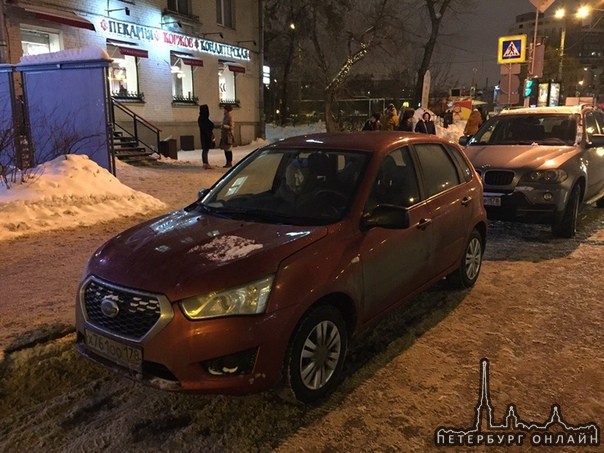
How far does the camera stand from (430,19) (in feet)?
110

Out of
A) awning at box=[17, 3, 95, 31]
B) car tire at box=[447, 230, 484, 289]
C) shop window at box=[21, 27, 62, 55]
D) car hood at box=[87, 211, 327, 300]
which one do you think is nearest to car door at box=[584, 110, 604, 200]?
car tire at box=[447, 230, 484, 289]

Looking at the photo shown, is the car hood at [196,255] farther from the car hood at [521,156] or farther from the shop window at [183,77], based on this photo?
the shop window at [183,77]

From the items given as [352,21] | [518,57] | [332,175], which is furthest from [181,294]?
[352,21]

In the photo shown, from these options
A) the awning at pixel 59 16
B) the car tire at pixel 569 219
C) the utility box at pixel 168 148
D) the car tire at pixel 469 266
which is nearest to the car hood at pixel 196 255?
the car tire at pixel 469 266

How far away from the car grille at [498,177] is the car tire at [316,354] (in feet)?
15.3

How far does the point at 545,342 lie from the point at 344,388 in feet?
5.96

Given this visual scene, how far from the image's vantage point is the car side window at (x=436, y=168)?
4.63 meters

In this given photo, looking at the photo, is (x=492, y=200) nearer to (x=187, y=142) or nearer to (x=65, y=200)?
(x=65, y=200)

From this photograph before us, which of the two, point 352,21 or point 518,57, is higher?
point 352,21

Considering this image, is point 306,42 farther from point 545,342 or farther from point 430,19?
point 545,342

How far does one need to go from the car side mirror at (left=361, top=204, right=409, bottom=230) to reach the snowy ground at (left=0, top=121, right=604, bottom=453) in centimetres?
104

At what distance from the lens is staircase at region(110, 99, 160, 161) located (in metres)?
16.5

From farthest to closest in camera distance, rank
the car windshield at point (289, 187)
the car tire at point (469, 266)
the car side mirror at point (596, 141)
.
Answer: the car side mirror at point (596, 141)
the car tire at point (469, 266)
the car windshield at point (289, 187)

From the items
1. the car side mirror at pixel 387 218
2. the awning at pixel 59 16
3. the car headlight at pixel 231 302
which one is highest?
the awning at pixel 59 16
